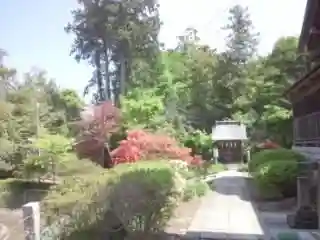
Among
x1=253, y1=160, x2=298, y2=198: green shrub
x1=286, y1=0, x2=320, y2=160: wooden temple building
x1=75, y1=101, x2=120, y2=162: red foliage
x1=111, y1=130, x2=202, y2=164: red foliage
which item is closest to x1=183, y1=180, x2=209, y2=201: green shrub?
x1=111, y1=130, x2=202, y2=164: red foliage

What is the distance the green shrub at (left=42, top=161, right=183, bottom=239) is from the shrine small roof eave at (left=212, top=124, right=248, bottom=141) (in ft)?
79.1

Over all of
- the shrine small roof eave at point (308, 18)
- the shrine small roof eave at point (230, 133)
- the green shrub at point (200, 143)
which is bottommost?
the green shrub at point (200, 143)

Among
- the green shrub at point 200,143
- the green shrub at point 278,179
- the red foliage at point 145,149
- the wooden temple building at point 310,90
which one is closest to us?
the wooden temple building at point 310,90

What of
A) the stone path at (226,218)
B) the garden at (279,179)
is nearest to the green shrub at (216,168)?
the stone path at (226,218)

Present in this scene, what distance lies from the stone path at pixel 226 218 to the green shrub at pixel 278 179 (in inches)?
32.9

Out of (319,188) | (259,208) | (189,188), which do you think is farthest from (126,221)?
(189,188)

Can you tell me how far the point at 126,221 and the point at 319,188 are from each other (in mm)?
5558

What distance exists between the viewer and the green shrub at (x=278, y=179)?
15688 millimetres

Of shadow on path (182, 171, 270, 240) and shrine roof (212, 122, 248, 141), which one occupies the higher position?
shrine roof (212, 122, 248, 141)

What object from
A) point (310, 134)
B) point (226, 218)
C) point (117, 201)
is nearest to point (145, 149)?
point (226, 218)

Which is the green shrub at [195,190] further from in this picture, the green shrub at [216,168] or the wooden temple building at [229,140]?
the wooden temple building at [229,140]

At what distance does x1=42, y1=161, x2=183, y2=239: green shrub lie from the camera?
8812 mm

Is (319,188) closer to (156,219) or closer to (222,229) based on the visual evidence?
(222,229)

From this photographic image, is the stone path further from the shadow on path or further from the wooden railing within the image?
the wooden railing
